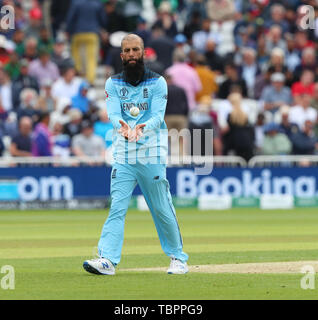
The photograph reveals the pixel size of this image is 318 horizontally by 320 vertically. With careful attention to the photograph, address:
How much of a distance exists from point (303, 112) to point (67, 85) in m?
5.73

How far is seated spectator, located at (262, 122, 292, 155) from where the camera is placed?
23594 millimetres

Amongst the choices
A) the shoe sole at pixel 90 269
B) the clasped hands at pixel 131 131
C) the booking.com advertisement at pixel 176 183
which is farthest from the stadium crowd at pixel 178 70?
the shoe sole at pixel 90 269

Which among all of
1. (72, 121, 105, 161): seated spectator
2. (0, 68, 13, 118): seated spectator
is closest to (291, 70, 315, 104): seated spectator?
(72, 121, 105, 161): seated spectator

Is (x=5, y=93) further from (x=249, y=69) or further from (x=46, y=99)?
(x=249, y=69)

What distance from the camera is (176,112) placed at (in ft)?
74.9

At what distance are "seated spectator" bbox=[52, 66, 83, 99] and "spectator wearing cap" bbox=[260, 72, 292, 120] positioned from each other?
4.61m

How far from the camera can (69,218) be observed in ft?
67.1

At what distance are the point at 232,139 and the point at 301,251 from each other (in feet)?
33.5

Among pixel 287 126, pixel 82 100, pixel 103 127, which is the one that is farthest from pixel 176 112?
pixel 287 126

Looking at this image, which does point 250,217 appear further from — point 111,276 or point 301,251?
point 111,276

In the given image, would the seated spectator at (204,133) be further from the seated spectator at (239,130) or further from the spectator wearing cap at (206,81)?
the spectator wearing cap at (206,81)

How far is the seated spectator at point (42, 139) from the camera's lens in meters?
22.5

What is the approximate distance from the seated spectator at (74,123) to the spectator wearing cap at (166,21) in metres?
4.24
